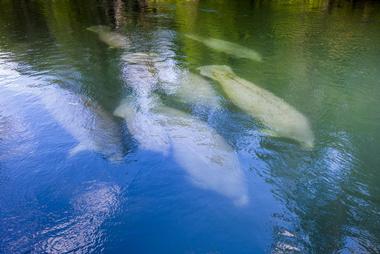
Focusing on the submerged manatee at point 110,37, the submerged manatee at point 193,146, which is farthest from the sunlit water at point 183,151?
the submerged manatee at point 110,37

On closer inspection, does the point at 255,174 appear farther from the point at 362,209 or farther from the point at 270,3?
the point at 270,3

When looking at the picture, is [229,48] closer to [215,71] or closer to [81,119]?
[215,71]

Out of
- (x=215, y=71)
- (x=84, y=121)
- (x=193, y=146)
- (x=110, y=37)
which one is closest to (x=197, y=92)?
(x=215, y=71)

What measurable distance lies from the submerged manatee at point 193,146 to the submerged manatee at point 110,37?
647cm

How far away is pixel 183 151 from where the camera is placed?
298 inches

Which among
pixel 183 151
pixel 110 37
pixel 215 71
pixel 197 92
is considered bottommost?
pixel 183 151

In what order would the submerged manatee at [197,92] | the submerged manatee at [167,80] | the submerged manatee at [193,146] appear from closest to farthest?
the submerged manatee at [193,146]
the submerged manatee at [197,92]
the submerged manatee at [167,80]

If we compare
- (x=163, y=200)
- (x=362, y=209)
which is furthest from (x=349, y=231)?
(x=163, y=200)

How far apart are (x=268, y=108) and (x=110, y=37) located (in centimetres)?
952

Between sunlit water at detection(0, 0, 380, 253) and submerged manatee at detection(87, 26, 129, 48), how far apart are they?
5.9 inches

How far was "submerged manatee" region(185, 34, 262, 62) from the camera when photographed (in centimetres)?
1397

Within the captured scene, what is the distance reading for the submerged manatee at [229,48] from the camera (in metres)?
14.0

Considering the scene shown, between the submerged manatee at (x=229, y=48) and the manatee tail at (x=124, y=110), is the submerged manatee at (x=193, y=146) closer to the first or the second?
the manatee tail at (x=124, y=110)

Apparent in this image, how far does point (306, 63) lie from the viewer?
43.0 ft
